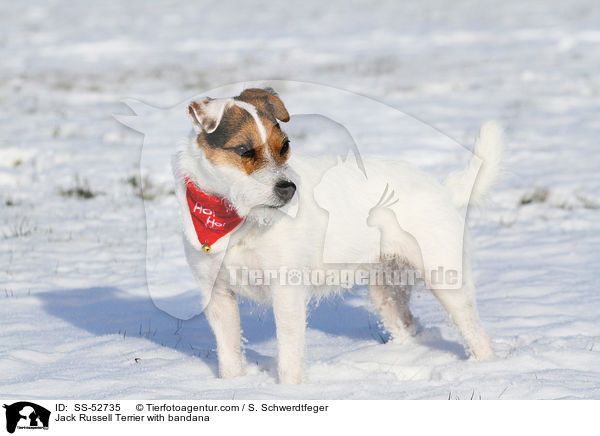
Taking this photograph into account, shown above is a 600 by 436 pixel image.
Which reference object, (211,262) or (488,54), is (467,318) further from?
(488,54)

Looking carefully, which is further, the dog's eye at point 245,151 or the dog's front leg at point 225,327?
the dog's front leg at point 225,327

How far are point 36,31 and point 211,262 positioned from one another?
35.2 metres

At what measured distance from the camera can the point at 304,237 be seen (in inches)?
164

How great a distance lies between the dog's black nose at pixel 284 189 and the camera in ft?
12.3

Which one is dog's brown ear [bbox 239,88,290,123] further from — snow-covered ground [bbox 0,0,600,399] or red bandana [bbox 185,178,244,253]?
snow-covered ground [bbox 0,0,600,399]

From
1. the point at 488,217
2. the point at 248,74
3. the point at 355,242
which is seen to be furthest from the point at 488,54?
the point at 355,242

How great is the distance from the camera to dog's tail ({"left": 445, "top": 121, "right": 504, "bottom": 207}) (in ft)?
16.3

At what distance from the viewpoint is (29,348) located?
4.86 meters

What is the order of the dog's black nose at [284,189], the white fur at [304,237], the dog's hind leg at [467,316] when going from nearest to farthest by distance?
the dog's black nose at [284,189], the white fur at [304,237], the dog's hind leg at [467,316]

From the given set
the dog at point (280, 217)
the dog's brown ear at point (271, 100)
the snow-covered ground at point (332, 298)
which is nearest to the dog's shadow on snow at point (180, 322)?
Result: the snow-covered ground at point (332, 298)

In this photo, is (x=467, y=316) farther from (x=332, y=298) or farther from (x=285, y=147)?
(x=285, y=147)
